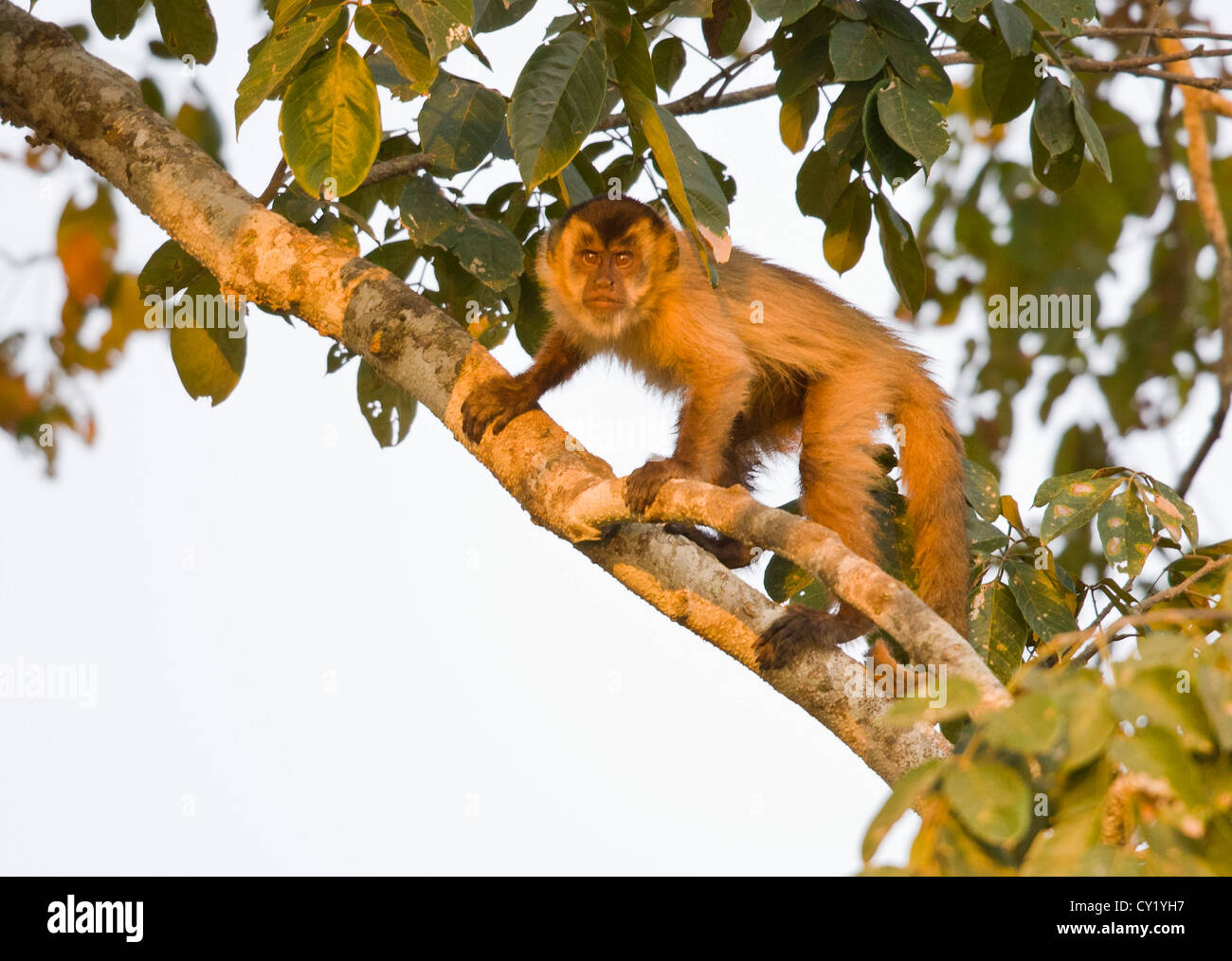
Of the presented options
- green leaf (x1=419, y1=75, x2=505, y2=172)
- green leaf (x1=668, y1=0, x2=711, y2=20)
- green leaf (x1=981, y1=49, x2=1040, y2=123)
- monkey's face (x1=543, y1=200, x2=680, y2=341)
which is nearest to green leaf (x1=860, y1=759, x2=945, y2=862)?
green leaf (x1=668, y1=0, x2=711, y2=20)

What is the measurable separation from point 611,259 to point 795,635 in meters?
2.52

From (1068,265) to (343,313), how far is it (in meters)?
6.27

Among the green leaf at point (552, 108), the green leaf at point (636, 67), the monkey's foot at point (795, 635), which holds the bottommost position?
the monkey's foot at point (795, 635)

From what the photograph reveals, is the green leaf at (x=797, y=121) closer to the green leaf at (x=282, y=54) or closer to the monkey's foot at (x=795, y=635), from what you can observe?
the monkey's foot at (x=795, y=635)

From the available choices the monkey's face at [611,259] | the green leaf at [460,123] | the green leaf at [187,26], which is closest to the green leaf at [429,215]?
the green leaf at [460,123]

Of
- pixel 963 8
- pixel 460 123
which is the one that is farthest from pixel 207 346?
pixel 963 8

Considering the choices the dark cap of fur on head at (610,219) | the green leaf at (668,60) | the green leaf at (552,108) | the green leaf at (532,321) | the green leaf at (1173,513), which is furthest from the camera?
the green leaf at (532,321)

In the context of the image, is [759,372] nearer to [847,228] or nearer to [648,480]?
[847,228]

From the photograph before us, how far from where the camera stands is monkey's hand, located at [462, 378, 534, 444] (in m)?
3.72

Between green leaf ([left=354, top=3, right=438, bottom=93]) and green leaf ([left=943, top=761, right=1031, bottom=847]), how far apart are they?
2.09 m

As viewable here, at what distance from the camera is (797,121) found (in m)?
4.54

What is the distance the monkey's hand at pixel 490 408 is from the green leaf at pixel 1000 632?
161cm

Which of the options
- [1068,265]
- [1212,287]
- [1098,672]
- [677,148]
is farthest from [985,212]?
[1098,672]

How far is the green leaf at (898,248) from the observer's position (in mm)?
4199
